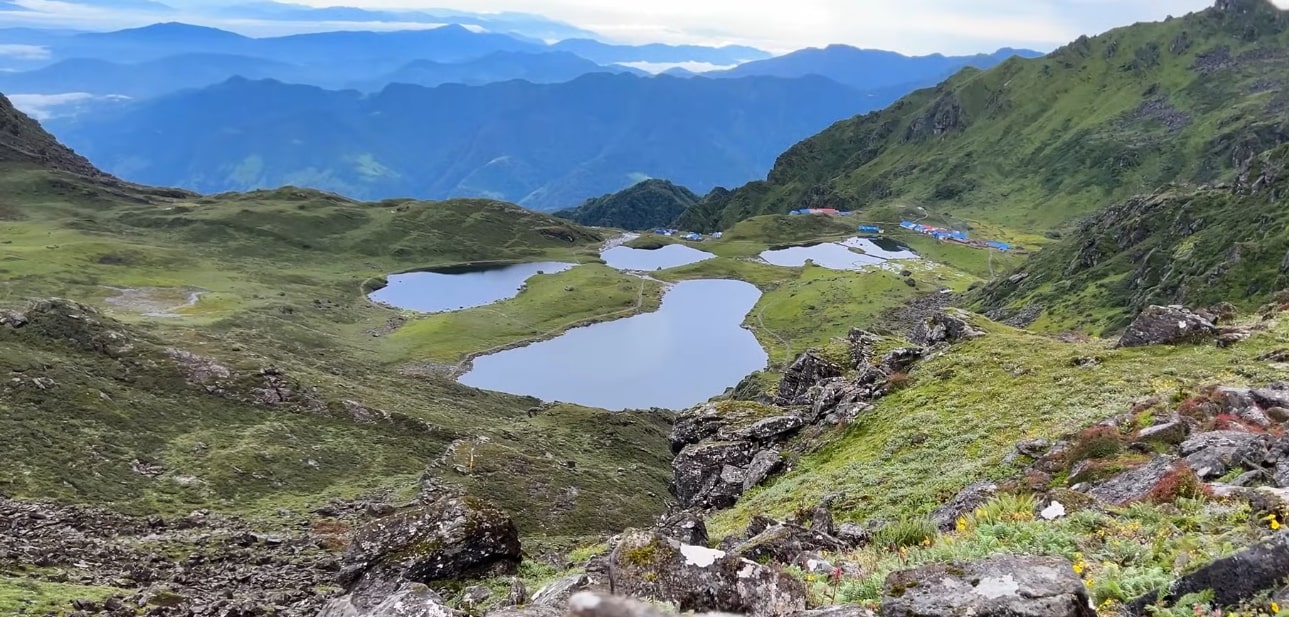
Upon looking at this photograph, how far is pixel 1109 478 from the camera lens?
746 inches

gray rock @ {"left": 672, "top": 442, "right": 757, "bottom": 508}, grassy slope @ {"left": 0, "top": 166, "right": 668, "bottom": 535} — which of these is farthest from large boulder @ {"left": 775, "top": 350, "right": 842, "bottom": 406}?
grassy slope @ {"left": 0, "top": 166, "right": 668, "bottom": 535}

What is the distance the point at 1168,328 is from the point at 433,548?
34.2 m

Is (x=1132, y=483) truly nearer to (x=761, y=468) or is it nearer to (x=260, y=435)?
(x=761, y=468)

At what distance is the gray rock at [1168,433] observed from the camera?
2062 centimetres

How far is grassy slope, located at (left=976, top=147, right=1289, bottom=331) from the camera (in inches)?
3485

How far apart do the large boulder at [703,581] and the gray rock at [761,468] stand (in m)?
22.6

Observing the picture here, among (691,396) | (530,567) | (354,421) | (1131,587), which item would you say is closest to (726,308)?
(691,396)

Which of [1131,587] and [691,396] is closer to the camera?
[1131,587]

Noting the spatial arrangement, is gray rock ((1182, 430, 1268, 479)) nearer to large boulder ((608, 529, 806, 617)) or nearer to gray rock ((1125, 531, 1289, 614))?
gray rock ((1125, 531, 1289, 614))

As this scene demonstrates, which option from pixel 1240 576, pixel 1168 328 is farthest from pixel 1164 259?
pixel 1240 576

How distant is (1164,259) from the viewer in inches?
4247

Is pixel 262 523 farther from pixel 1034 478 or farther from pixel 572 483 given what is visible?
pixel 1034 478

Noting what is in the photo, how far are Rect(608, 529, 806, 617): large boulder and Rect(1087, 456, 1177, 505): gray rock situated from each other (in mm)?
8927

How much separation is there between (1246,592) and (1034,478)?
1311 cm
